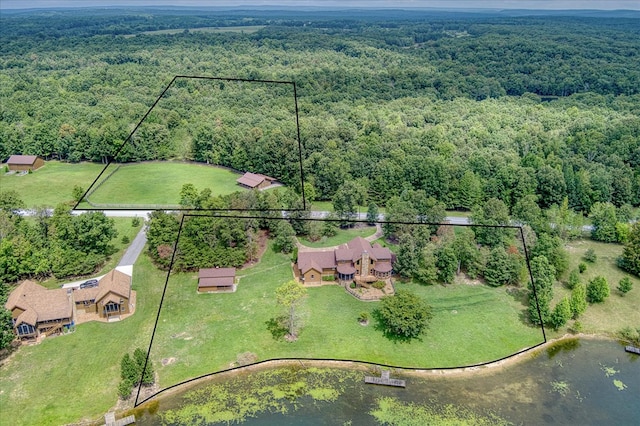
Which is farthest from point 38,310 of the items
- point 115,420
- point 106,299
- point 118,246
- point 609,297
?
point 609,297

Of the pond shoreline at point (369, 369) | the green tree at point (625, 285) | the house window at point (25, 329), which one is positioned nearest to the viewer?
the pond shoreline at point (369, 369)

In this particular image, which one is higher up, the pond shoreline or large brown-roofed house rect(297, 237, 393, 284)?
large brown-roofed house rect(297, 237, 393, 284)

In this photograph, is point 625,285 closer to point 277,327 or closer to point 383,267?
point 383,267

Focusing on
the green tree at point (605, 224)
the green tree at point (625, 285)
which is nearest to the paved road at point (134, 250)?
the green tree at point (625, 285)

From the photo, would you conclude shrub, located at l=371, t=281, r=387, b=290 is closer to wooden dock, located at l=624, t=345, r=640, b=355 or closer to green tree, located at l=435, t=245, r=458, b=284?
green tree, located at l=435, t=245, r=458, b=284

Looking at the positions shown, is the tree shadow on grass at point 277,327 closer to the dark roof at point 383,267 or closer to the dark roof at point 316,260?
the dark roof at point 316,260

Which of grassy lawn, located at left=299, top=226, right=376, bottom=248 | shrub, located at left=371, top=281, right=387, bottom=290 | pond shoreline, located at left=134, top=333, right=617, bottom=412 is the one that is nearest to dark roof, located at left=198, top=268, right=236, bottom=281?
grassy lawn, located at left=299, top=226, right=376, bottom=248
